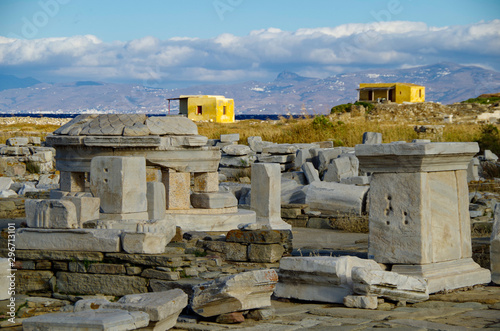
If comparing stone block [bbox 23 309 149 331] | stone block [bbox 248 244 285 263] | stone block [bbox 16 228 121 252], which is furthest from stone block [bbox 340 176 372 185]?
stone block [bbox 23 309 149 331]

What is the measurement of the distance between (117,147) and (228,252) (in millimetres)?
3655

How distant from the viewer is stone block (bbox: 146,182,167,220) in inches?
372

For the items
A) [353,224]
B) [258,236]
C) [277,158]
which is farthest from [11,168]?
[258,236]

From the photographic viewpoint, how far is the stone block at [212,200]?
11188mm

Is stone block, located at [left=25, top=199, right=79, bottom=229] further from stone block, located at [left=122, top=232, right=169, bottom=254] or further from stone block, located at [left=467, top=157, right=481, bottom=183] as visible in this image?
stone block, located at [left=467, top=157, right=481, bottom=183]

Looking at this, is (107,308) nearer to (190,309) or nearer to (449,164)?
(190,309)

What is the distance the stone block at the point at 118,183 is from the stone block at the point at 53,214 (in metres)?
1.03

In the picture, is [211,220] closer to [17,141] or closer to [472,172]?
[472,172]

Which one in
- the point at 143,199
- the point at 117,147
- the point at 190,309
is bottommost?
the point at 190,309

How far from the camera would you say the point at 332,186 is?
1260cm

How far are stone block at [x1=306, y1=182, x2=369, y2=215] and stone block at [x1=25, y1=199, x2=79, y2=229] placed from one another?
5.97 m

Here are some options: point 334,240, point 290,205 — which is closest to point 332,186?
point 290,205

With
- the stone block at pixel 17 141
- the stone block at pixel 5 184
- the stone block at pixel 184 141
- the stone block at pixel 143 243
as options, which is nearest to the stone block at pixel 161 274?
the stone block at pixel 143 243

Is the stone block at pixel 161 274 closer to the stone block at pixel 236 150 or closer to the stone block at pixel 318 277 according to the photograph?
the stone block at pixel 318 277
